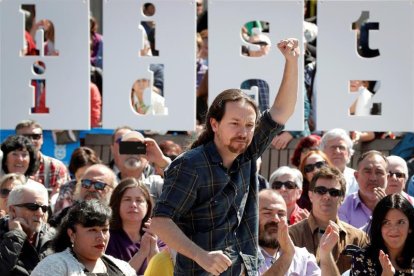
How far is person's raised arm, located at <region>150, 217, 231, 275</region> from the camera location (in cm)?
646

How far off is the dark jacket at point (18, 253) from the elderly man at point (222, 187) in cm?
237

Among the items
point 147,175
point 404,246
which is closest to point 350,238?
point 404,246

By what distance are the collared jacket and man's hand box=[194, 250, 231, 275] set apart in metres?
3.41

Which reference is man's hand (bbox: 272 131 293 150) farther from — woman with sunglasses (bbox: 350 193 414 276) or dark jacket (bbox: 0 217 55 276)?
dark jacket (bbox: 0 217 55 276)

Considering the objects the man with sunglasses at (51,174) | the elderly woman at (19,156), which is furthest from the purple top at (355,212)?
the elderly woman at (19,156)

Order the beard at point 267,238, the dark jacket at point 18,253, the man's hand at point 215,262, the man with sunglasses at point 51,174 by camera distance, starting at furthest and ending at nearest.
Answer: the man with sunglasses at point 51,174 < the beard at point 267,238 < the dark jacket at point 18,253 < the man's hand at point 215,262

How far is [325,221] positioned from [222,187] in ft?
11.4

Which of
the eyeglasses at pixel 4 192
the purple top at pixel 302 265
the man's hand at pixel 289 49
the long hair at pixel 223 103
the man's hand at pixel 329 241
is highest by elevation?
the man's hand at pixel 289 49

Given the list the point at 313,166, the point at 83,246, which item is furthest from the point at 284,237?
the point at 313,166

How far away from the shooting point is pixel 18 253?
30.1 feet

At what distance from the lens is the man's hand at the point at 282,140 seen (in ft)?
43.6

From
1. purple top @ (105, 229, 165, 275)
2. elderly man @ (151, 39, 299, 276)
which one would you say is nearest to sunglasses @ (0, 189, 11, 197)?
purple top @ (105, 229, 165, 275)

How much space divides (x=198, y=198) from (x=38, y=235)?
3.06 meters

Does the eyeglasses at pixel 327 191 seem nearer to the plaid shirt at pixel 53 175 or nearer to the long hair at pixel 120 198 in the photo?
the long hair at pixel 120 198
